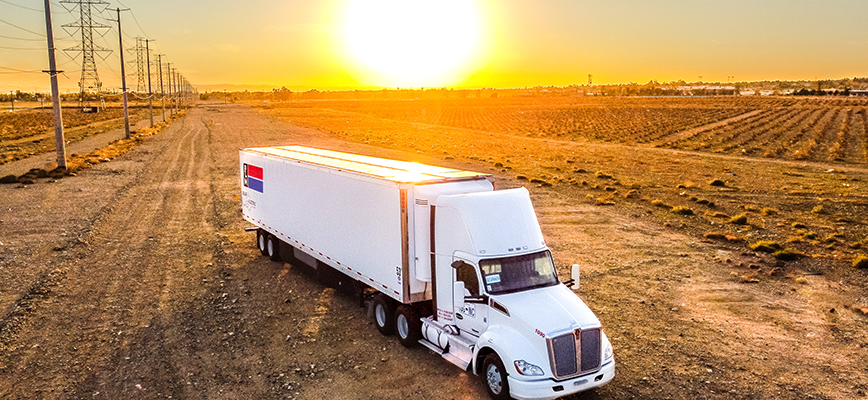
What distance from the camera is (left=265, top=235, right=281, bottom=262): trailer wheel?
17.6 m

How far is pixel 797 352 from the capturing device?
11922 mm

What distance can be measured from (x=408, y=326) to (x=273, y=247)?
26.0 feet

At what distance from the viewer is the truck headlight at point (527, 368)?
8.71 meters

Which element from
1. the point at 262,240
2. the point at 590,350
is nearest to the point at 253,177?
the point at 262,240

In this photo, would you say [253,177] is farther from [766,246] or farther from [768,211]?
[768,211]

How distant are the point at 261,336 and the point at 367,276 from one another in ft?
8.85

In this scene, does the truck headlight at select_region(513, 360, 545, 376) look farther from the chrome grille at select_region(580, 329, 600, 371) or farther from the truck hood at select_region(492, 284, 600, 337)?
the chrome grille at select_region(580, 329, 600, 371)

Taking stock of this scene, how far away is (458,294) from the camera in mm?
10125

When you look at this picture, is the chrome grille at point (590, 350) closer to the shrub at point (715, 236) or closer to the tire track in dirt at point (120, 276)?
the tire track in dirt at point (120, 276)

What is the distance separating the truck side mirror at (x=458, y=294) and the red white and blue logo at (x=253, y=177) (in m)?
10.1

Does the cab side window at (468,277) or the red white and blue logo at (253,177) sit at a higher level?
the red white and blue logo at (253,177)

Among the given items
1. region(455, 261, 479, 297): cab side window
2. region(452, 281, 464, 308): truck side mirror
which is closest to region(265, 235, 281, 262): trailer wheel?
region(452, 281, 464, 308): truck side mirror

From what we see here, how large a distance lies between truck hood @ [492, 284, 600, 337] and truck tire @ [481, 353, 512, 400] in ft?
2.84

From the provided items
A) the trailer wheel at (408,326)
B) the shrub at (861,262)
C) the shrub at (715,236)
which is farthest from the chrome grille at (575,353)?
the shrub at (715,236)
